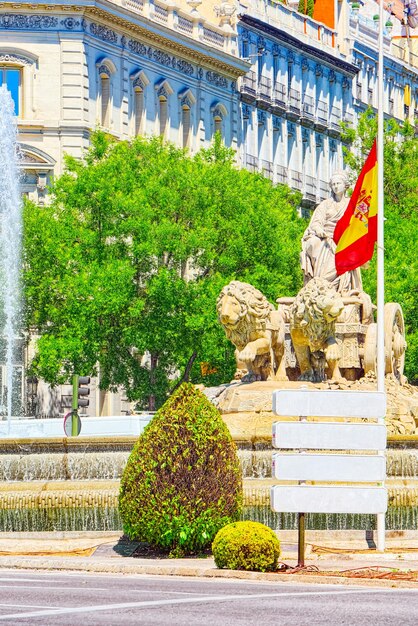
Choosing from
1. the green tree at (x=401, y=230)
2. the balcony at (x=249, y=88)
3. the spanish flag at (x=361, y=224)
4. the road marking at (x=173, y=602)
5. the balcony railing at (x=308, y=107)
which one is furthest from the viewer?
the balcony railing at (x=308, y=107)

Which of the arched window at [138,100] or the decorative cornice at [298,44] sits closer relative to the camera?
the arched window at [138,100]

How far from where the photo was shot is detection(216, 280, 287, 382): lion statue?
112 feet

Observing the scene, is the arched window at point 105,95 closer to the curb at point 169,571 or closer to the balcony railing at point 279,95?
the balcony railing at point 279,95

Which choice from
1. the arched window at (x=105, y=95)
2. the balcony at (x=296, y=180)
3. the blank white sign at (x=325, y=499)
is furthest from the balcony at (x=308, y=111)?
the blank white sign at (x=325, y=499)

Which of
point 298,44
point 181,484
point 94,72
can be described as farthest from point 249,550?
point 298,44

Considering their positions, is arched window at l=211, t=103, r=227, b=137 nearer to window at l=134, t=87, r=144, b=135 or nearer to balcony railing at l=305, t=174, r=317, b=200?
window at l=134, t=87, r=144, b=135

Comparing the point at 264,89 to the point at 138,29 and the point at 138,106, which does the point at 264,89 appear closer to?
the point at 138,106

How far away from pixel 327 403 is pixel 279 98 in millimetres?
66516

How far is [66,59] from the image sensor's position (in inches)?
2761

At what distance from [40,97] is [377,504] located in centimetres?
4734

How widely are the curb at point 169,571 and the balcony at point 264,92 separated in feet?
202

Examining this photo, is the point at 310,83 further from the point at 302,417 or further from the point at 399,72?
the point at 302,417

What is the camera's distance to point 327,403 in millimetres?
24125

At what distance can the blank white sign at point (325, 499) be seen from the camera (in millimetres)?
24078
